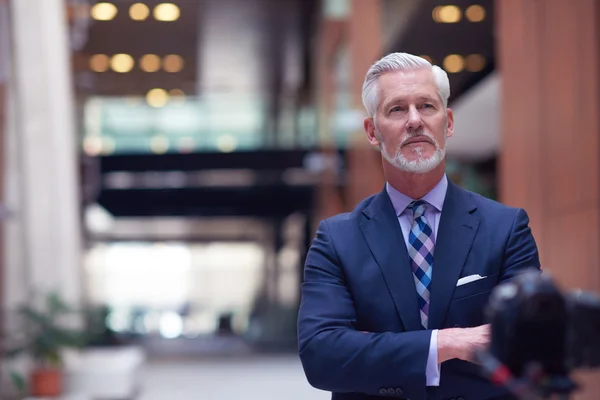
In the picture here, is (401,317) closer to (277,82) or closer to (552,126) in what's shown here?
(552,126)

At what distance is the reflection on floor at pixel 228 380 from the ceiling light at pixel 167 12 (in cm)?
625

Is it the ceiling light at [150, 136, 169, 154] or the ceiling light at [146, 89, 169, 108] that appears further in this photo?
the ceiling light at [150, 136, 169, 154]

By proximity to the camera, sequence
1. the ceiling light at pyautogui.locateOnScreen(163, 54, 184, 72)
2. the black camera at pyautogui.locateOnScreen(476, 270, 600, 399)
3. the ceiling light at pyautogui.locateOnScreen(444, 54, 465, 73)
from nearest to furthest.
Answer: the black camera at pyautogui.locateOnScreen(476, 270, 600, 399) → the ceiling light at pyautogui.locateOnScreen(444, 54, 465, 73) → the ceiling light at pyautogui.locateOnScreen(163, 54, 184, 72)

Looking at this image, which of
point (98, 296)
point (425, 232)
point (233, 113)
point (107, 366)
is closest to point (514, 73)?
point (425, 232)

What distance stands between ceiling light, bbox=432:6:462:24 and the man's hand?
9841 mm

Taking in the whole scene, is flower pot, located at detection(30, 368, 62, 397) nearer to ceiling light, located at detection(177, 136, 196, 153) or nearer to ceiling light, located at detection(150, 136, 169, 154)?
ceiling light, located at detection(150, 136, 169, 154)

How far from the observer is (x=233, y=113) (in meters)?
26.7

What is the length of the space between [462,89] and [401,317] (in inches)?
580

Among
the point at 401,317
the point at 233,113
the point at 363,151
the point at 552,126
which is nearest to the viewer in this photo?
the point at 401,317

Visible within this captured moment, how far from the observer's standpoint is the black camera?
134 cm

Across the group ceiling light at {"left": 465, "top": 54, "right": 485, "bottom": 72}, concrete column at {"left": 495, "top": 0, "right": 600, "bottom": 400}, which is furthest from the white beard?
ceiling light at {"left": 465, "top": 54, "right": 485, "bottom": 72}

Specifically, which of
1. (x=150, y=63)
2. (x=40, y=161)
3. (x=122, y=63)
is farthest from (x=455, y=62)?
(x=122, y=63)

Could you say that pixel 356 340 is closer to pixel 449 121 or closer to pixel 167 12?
pixel 449 121

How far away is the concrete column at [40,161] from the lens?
11.3 m
